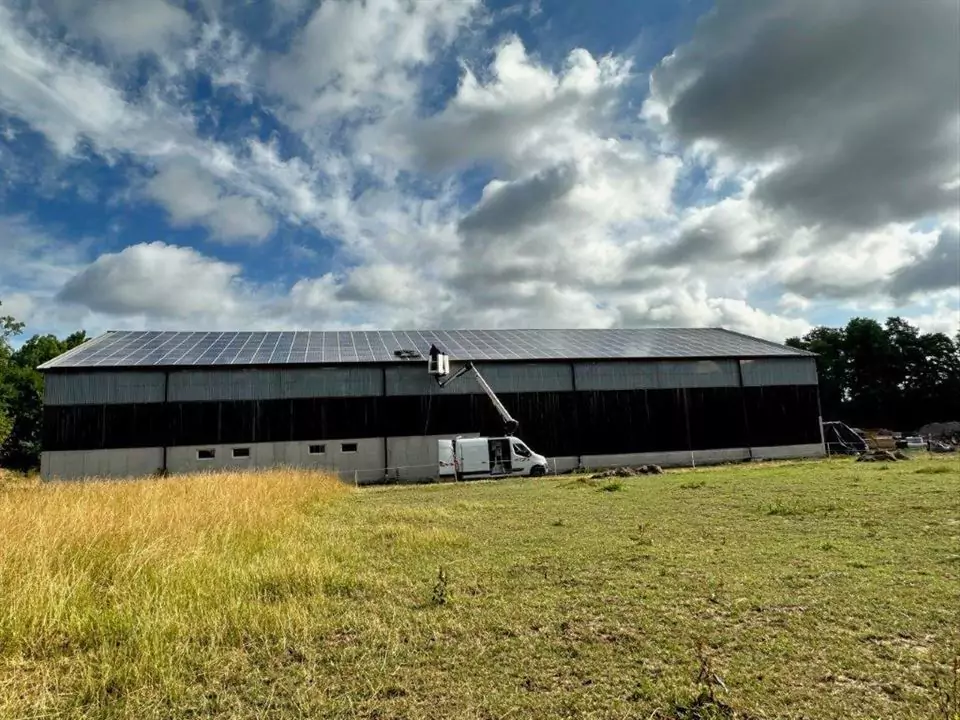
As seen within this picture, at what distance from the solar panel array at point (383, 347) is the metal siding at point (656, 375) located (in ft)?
1.83

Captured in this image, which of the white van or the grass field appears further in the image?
the white van

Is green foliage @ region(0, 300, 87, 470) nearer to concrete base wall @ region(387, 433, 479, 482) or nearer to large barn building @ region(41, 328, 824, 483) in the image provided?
large barn building @ region(41, 328, 824, 483)

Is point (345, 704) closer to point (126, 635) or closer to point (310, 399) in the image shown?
point (126, 635)

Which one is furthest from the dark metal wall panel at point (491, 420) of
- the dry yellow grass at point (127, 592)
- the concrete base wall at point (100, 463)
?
the dry yellow grass at point (127, 592)

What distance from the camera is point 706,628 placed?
5453 mm

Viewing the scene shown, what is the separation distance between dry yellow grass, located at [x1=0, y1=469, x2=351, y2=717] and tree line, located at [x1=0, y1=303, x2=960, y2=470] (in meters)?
53.7

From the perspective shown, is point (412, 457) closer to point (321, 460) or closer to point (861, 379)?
point (321, 460)

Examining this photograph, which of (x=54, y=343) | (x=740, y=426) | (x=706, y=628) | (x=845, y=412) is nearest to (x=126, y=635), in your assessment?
(x=706, y=628)

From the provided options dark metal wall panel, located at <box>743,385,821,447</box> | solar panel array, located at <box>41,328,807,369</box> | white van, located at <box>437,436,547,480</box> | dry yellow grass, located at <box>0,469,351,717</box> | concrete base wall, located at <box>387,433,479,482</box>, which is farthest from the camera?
dark metal wall panel, located at <box>743,385,821,447</box>

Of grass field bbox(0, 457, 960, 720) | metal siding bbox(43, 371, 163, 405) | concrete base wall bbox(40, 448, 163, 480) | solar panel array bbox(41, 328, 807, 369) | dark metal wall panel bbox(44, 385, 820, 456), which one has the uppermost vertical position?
solar panel array bbox(41, 328, 807, 369)

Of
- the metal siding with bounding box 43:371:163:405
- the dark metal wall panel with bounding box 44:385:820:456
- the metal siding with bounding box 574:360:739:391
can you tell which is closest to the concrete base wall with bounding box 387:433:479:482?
the dark metal wall panel with bounding box 44:385:820:456

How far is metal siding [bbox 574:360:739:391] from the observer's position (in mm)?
35281

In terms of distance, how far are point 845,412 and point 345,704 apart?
81.8 meters

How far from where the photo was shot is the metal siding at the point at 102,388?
96.0 feet
